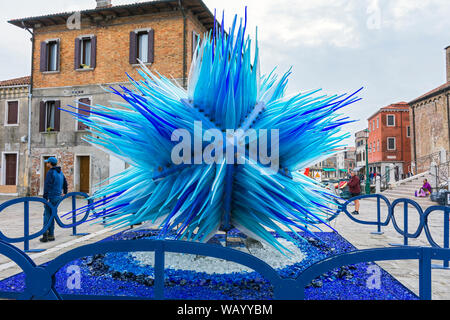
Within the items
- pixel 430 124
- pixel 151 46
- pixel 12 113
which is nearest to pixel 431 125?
pixel 430 124

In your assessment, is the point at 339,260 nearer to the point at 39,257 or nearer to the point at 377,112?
the point at 39,257

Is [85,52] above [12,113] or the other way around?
above

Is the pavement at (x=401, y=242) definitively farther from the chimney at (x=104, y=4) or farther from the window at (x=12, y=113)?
the window at (x=12, y=113)

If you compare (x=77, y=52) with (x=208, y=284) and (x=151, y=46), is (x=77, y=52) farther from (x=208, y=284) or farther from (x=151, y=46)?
(x=208, y=284)

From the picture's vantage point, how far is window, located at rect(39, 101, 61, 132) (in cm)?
1594

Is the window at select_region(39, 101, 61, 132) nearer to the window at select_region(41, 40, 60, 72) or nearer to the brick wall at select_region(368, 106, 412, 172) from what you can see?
the window at select_region(41, 40, 60, 72)

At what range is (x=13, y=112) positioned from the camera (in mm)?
16906

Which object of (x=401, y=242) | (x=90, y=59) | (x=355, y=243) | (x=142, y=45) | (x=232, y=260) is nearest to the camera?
(x=232, y=260)

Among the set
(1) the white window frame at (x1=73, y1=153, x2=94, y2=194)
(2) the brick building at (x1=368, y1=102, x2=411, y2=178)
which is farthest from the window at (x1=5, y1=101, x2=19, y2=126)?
(2) the brick building at (x1=368, y1=102, x2=411, y2=178)

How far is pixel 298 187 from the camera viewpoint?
2.06m

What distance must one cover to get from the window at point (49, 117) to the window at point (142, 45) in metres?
5.23

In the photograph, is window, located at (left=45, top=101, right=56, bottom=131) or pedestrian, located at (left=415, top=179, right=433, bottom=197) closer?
pedestrian, located at (left=415, top=179, right=433, bottom=197)

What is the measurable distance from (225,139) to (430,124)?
2759 cm
